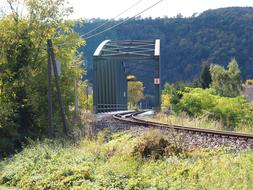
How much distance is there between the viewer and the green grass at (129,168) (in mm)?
7555

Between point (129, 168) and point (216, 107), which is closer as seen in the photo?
point (129, 168)

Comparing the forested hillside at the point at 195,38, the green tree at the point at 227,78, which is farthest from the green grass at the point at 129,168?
the forested hillside at the point at 195,38

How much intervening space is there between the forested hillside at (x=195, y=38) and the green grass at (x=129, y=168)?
93918mm

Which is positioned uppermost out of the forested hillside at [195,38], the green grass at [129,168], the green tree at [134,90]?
the forested hillside at [195,38]

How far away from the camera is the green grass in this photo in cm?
755

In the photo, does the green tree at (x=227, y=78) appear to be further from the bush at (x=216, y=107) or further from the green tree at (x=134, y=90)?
the bush at (x=216, y=107)

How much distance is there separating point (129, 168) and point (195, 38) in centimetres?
11338

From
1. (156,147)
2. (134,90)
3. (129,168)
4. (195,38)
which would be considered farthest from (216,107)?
(195,38)

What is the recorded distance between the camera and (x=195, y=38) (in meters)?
120

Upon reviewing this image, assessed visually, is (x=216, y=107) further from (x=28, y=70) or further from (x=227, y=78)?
(x=227, y=78)

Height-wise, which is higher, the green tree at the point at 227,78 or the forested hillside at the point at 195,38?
the forested hillside at the point at 195,38

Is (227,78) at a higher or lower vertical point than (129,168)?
higher

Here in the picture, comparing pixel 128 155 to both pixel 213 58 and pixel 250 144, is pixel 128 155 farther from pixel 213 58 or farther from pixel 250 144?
pixel 213 58

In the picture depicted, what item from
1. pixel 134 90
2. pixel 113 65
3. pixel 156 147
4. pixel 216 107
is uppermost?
pixel 113 65
